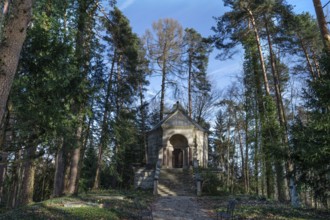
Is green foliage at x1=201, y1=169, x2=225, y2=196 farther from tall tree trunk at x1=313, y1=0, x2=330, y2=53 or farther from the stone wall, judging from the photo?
tall tree trunk at x1=313, y1=0, x2=330, y2=53

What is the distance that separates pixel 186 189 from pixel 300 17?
11089 mm

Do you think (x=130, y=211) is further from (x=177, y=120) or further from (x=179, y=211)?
(x=177, y=120)

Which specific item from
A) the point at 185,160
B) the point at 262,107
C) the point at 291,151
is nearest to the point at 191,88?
the point at 185,160

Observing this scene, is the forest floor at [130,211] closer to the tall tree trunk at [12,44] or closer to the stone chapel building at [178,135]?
the tall tree trunk at [12,44]

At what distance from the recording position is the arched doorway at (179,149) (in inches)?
957

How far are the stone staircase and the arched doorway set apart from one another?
3.26 metres

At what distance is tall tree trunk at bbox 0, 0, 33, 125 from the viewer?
4984 millimetres

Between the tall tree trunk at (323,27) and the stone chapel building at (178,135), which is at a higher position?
the tall tree trunk at (323,27)

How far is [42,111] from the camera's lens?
7430 millimetres

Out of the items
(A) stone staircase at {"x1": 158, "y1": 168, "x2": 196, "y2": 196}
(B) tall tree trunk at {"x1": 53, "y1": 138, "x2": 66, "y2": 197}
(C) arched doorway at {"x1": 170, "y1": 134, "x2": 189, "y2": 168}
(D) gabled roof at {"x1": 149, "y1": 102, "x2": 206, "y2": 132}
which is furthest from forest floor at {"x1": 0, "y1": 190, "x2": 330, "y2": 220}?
(C) arched doorway at {"x1": 170, "y1": 134, "x2": 189, "y2": 168}

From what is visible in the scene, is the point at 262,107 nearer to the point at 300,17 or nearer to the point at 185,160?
the point at 300,17

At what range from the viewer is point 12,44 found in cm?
529

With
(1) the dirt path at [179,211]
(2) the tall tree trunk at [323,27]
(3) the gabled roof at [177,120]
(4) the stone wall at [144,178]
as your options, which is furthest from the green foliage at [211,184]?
(2) the tall tree trunk at [323,27]

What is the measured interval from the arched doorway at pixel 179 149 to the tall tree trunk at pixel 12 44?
19.2 meters
